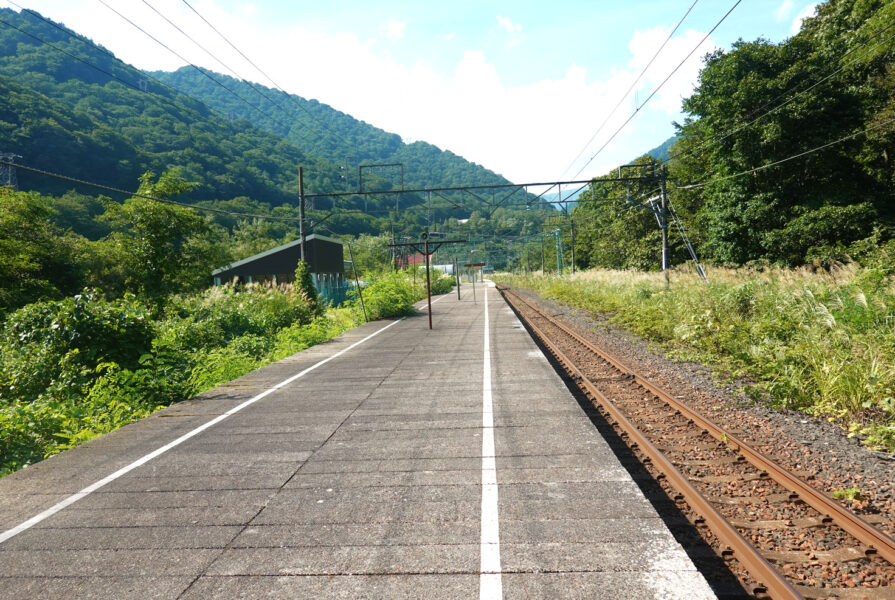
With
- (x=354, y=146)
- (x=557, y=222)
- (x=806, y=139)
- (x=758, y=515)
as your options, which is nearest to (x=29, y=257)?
(x=758, y=515)

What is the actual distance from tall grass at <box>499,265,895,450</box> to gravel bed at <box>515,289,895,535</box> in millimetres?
296

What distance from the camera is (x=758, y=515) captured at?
Result: 429cm

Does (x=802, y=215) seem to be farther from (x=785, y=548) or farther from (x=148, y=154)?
(x=148, y=154)

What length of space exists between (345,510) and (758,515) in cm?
343

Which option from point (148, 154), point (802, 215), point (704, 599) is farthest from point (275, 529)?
point (148, 154)

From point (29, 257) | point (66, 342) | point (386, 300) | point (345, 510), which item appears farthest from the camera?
point (29, 257)

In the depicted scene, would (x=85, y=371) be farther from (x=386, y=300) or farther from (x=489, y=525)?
(x=386, y=300)

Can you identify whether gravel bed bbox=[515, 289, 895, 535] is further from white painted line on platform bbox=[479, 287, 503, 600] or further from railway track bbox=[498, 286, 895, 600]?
white painted line on platform bbox=[479, 287, 503, 600]

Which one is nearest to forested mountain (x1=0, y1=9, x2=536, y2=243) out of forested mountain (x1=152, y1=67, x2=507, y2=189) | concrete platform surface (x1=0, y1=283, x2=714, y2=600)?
forested mountain (x1=152, y1=67, x2=507, y2=189)

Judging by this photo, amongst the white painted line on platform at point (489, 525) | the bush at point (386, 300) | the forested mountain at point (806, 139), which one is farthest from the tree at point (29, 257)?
the forested mountain at point (806, 139)

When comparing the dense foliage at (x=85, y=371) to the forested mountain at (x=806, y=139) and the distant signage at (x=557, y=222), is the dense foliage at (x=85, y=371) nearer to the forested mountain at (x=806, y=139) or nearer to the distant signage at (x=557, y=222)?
the forested mountain at (x=806, y=139)

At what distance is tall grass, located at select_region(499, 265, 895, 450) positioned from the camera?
21.3ft

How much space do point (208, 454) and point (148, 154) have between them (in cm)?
4996

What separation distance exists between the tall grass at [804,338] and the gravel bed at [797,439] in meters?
0.30
